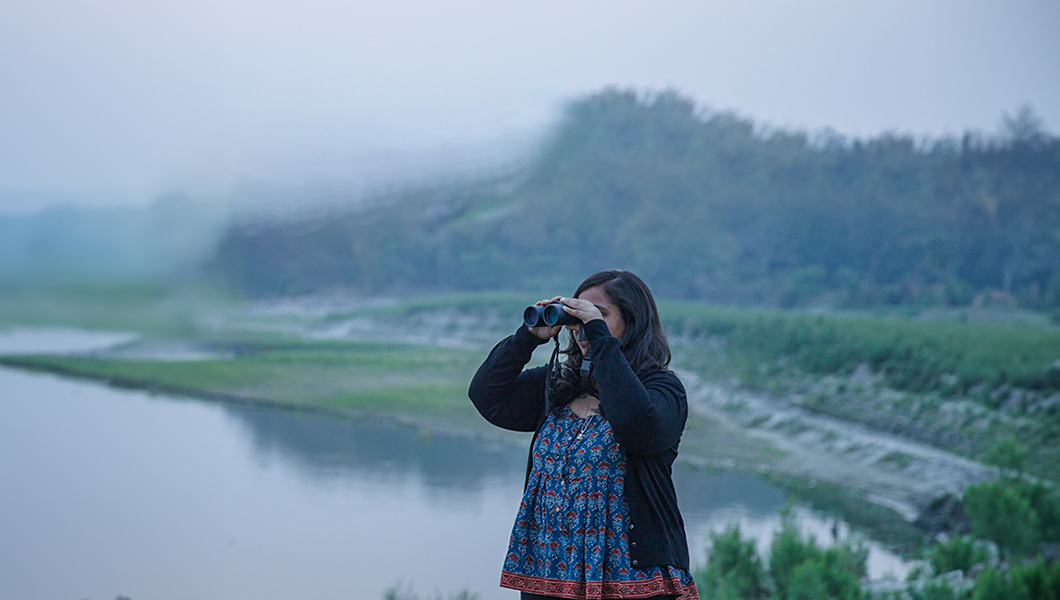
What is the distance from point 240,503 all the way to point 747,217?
6420mm

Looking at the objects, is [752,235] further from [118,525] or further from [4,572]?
[4,572]

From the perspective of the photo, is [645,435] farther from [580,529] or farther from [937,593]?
[937,593]

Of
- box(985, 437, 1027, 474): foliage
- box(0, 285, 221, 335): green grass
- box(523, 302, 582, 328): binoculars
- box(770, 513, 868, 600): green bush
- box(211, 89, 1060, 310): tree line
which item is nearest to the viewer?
box(523, 302, 582, 328): binoculars

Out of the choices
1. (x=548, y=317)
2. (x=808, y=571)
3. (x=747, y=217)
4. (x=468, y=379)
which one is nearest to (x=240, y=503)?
(x=468, y=379)

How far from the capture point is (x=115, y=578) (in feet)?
14.0

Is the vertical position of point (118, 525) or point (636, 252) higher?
point (636, 252)

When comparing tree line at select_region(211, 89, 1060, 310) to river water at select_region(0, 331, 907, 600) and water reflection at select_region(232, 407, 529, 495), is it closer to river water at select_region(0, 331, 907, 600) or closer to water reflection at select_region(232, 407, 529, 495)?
water reflection at select_region(232, 407, 529, 495)

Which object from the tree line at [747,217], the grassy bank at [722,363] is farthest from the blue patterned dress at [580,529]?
the tree line at [747,217]

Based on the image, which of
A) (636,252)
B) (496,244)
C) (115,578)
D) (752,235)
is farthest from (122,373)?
(752,235)

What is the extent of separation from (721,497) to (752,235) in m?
4.03

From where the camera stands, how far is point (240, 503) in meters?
5.43

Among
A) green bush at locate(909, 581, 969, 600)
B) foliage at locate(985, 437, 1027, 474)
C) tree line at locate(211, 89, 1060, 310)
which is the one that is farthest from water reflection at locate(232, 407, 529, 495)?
foliage at locate(985, 437, 1027, 474)

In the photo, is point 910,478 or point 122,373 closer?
point 122,373

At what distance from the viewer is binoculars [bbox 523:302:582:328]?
1.60 meters
